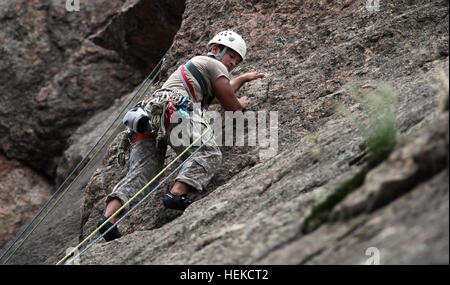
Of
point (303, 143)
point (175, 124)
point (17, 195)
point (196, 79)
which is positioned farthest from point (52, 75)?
point (303, 143)

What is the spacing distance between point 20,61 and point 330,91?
8263mm

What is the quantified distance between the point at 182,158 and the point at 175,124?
426mm

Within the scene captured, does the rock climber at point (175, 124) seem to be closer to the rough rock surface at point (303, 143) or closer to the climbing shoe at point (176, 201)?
the climbing shoe at point (176, 201)

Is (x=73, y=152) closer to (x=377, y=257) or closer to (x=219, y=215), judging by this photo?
(x=219, y=215)

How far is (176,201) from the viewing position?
16.4 ft

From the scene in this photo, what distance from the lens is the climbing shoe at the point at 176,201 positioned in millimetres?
5000

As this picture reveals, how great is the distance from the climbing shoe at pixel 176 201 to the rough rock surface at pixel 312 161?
0.22 metres

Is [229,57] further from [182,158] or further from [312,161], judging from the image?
[312,161]

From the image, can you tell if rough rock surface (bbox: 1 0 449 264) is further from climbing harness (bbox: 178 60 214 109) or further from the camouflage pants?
climbing harness (bbox: 178 60 214 109)

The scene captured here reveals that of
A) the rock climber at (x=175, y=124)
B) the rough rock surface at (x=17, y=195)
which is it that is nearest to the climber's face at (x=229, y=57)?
the rock climber at (x=175, y=124)

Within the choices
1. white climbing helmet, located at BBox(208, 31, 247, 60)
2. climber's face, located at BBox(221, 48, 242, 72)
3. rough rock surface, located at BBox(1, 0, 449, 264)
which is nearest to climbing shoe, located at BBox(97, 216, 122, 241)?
rough rock surface, located at BBox(1, 0, 449, 264)

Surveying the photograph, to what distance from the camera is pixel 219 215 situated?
4.05 m

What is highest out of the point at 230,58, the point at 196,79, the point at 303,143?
the point at 230,58
